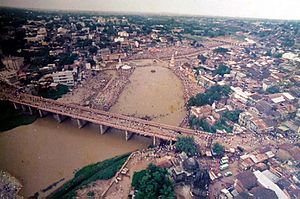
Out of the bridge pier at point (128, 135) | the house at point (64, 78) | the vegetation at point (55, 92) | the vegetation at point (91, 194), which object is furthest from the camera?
the bridge pier at point (128, 135)

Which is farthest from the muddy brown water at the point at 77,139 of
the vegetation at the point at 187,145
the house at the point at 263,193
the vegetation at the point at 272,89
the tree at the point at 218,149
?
the house at the point at 263,193

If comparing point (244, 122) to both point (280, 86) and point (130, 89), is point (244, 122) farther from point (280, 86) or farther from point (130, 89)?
point (130, 89)

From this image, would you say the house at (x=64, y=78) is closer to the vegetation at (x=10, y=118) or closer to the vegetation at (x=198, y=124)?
the vegetation at (x=10, y=118)

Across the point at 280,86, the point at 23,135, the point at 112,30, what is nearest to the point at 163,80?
the point at 112,30

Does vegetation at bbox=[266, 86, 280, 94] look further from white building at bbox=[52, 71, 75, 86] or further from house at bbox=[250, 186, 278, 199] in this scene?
white building at bbox=[52, 71, 75, 86]

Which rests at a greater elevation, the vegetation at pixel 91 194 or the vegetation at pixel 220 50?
the vegetation at pixel 220 50

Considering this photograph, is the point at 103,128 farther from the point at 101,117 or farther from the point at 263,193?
the point at 263,193

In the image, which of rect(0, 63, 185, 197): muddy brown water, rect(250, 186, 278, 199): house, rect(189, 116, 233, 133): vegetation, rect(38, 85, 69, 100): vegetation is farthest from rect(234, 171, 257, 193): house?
rect(38, 85, 69, 100): vegetation
